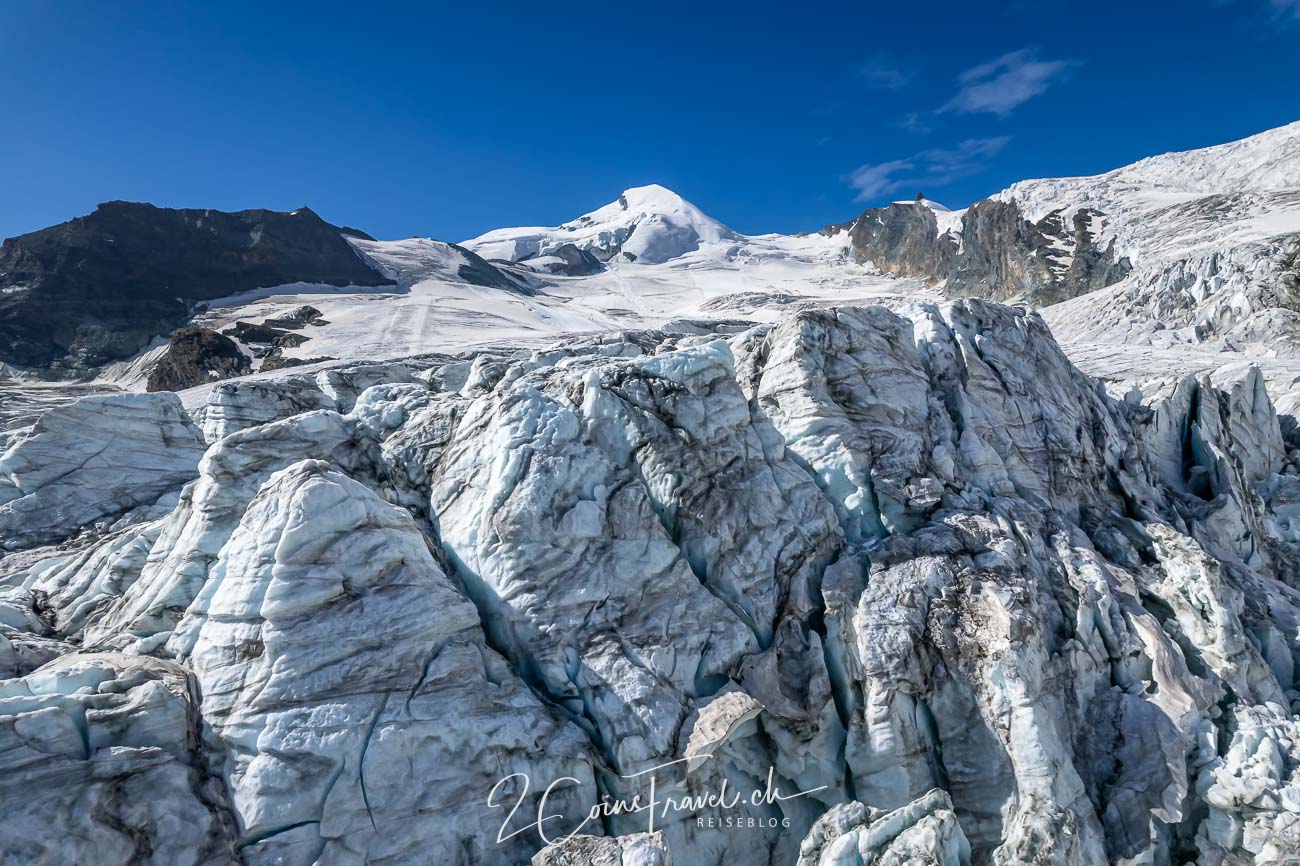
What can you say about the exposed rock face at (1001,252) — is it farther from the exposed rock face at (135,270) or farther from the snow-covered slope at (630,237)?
the exposed rock face at (135,270)

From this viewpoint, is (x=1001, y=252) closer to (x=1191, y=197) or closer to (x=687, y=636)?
(x=1191, y=197)

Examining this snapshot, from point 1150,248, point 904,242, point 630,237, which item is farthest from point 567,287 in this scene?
point 1150,248

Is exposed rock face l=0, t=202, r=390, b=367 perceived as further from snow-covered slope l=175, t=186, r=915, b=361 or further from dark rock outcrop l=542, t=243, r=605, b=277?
dark rock outcrop l=542, t=243, r=605, b=277

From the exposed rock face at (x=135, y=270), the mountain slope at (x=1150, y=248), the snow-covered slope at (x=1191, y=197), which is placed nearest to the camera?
the mountain slope at (x=1150, y=248)

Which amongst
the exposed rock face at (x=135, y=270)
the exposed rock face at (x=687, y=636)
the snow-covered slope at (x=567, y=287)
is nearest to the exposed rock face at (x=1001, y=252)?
the snow-covered slope at (x=567, y=287)

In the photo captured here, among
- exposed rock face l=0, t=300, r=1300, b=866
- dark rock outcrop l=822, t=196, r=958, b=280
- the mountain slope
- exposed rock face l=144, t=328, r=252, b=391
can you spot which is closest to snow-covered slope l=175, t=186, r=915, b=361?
dark rock outcrop l=822, t=196, r=958, b=280
